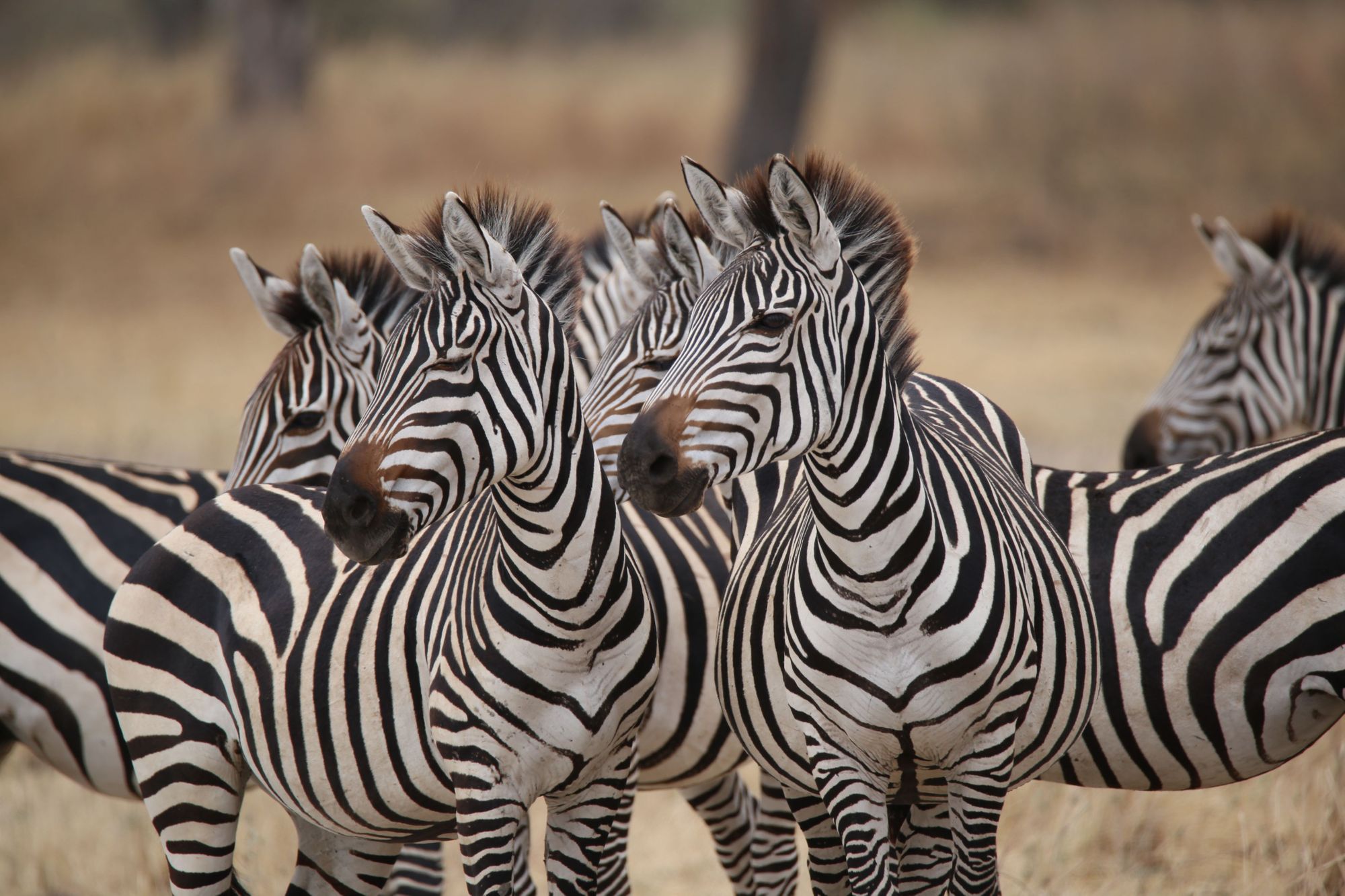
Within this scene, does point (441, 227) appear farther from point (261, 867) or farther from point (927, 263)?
point (927, 263)

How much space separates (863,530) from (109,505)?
10.3 ft

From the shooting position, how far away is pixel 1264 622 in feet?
12.6

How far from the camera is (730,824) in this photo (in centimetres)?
510

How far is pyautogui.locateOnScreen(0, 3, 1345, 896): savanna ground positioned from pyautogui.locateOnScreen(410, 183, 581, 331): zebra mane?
7.64 metres

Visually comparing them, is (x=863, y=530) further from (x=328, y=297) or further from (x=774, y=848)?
(x=328, y=297)

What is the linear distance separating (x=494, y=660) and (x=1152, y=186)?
1879cm

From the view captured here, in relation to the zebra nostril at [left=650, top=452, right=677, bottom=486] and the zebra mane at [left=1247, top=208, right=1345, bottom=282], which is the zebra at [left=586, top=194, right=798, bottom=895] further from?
the zebra mane at [left=1247, top=208, right=1345, bottom=282]

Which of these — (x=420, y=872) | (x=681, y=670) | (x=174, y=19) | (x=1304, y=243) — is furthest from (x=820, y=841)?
(x=174, y=19)

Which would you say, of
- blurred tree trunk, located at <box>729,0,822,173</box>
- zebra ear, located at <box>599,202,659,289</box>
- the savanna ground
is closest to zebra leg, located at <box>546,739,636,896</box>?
zebra ear, located at <box>599,202,659,289</box>

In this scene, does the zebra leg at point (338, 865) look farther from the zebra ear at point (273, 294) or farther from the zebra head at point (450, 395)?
the zebra ear at point (273, 294)

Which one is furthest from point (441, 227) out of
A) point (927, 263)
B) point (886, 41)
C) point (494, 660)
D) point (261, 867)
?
point (886, 41)

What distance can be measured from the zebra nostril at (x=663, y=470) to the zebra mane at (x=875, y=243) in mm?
794

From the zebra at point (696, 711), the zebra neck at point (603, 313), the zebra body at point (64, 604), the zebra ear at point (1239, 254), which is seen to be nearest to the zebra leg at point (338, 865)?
the zebra at point (696, 711)

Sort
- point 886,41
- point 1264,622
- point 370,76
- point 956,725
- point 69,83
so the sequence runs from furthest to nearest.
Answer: point 886,41 < point 370,76 < point 69,83 < point 1264,622 < point 956,725
